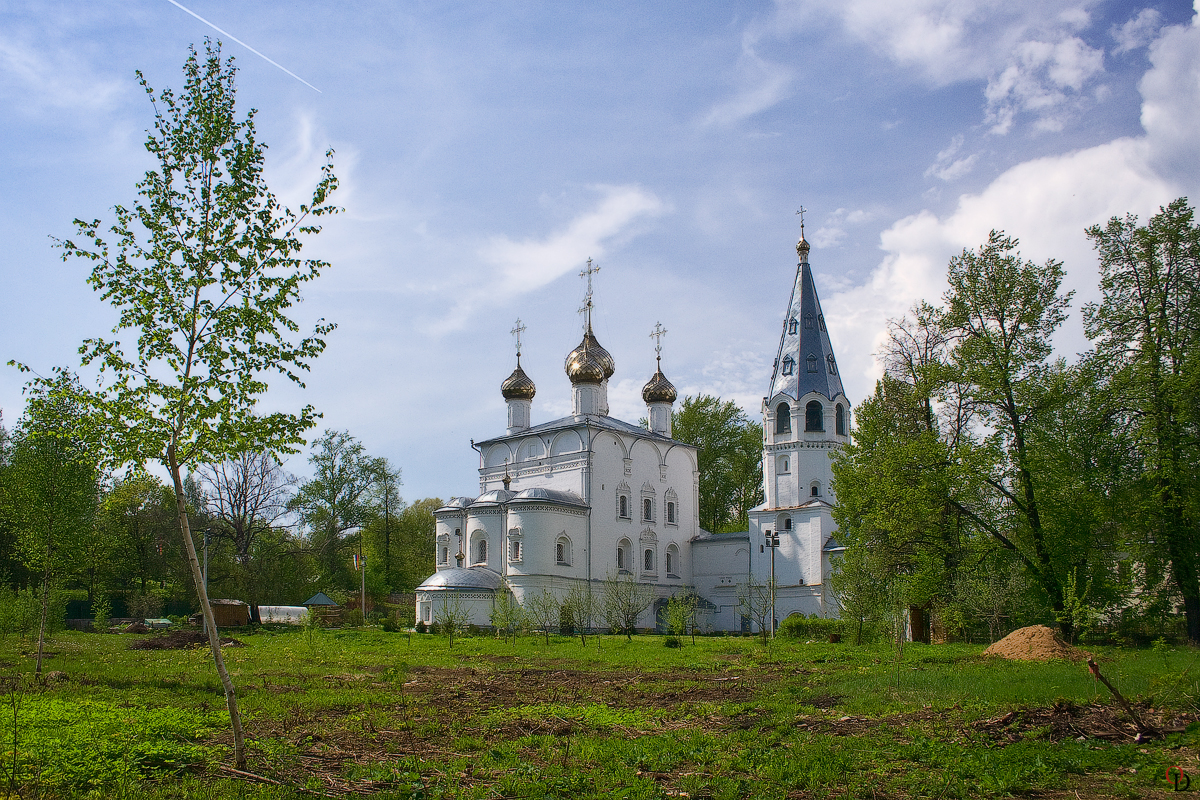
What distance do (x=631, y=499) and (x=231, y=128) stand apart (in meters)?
32.9

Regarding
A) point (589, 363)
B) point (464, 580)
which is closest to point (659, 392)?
point (589, 363)

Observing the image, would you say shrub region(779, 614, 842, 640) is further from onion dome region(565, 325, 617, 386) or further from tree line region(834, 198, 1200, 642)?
onion dome region(565, 325, 617, 386)

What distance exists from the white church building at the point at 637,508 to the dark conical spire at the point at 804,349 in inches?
2.3

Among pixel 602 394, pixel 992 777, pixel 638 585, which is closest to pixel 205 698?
pixel 992 777

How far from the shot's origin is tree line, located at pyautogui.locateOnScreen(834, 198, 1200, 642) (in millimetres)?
18547

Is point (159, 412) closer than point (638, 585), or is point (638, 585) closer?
point (159, 412)

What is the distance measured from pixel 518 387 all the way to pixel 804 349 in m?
14.1

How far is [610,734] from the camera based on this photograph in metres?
8.77

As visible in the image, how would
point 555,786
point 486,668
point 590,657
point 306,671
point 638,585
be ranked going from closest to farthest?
1. point 555,786
2. point 306,671
3. point 486,668
4. point 590,657
5. point 638,585

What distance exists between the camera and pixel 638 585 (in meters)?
37.6

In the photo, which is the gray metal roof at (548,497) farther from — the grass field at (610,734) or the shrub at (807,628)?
the grass field at (610,734)

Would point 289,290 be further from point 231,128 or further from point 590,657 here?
point 590,657

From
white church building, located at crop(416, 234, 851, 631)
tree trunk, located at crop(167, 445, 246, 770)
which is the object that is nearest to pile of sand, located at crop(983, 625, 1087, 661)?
tree trunk, located at crop(167, 445, 246, 770)

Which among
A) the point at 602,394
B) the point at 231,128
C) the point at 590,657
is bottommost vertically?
the point at 590,657
